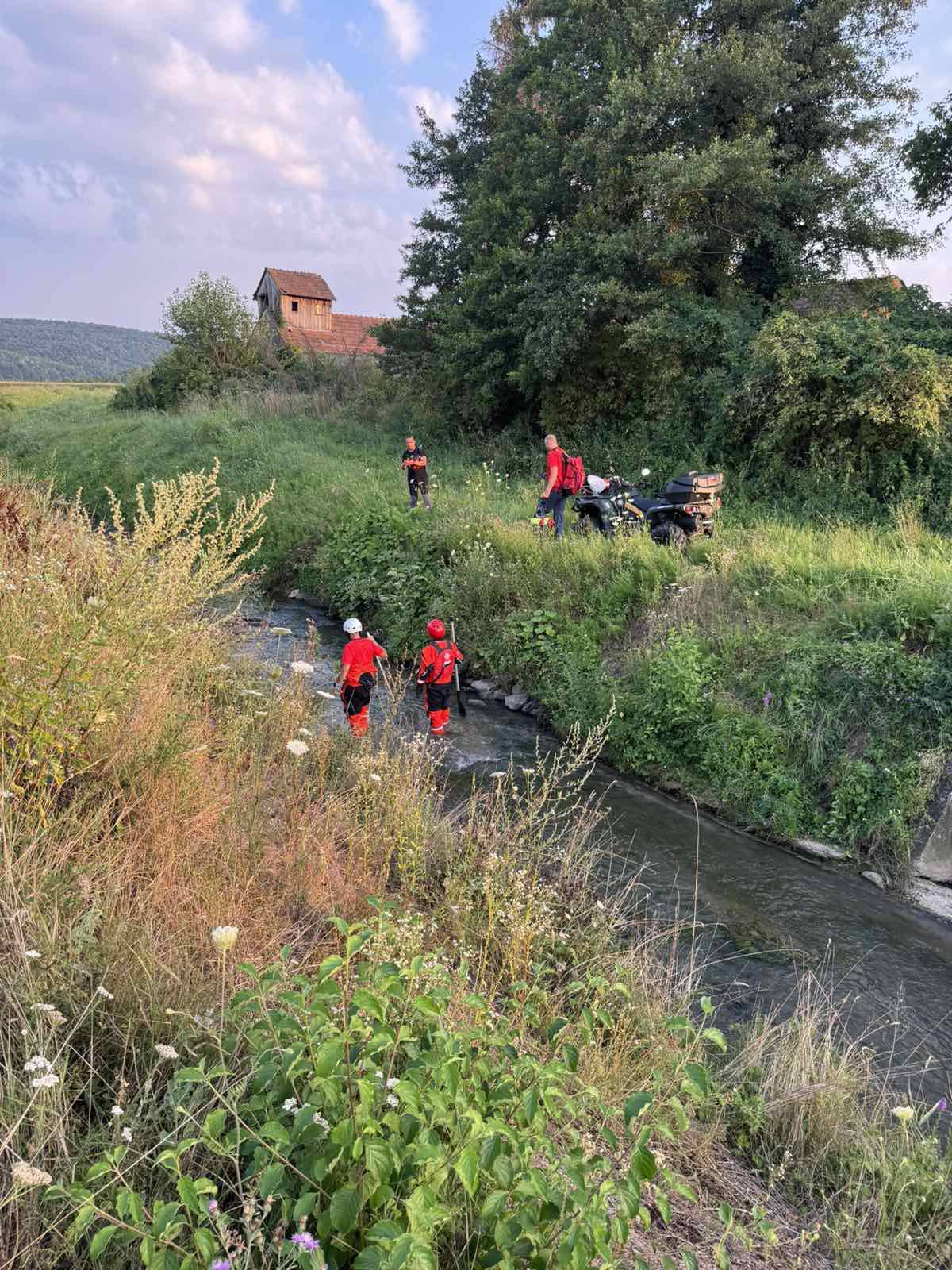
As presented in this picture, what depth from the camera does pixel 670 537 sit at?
11.3 m

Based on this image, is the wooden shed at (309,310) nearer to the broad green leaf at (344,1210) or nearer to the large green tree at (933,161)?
the large green tree at (933,161)

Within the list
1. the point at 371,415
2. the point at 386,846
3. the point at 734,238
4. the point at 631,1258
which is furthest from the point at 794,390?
the point at 371,415

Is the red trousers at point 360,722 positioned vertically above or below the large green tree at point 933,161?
below

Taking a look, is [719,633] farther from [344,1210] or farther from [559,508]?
[344,1210]

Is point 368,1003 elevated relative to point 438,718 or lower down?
elevated

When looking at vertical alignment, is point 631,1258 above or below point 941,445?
below

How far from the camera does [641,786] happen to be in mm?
8156

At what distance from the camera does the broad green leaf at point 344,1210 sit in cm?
169

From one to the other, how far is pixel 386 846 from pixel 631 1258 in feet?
8.46

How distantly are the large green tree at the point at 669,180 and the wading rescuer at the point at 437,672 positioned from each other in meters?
10.4

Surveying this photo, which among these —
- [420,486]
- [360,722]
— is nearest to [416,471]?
[420,486]

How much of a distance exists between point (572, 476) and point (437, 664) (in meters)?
5.16

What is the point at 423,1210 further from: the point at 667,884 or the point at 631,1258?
the point at 667,884

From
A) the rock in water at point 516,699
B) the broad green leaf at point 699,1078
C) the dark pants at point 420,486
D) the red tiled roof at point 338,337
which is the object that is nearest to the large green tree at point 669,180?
the dark pants at point 420,486
